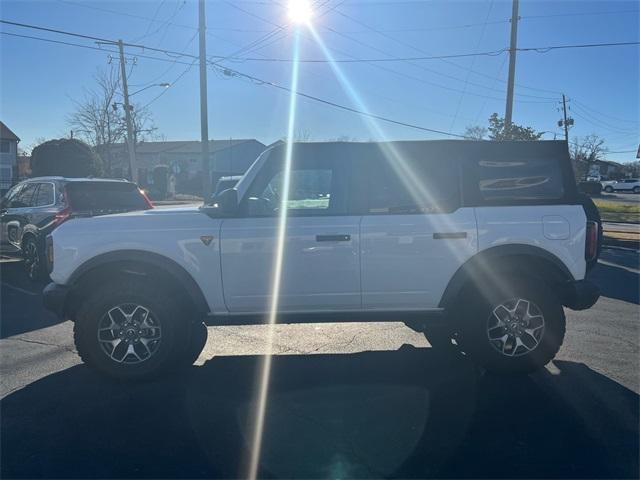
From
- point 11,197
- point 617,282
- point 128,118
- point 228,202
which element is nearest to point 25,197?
point 11,197

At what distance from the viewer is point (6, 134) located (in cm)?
5094

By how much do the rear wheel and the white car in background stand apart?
65081mm

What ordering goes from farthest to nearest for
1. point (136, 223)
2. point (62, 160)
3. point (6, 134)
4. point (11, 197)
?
1. point (6, 134)
2. point (62, 160)
3. point (11, 197)
4. point (136, 223)

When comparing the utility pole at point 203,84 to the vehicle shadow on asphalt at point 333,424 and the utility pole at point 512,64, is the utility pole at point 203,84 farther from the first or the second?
the vehicle shadow on asphalt at point 333,424

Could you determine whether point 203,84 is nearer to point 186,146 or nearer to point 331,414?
point 331,414

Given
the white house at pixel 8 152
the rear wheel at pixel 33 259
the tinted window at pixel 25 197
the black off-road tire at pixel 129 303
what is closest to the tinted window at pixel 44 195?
the tinted window at pixel 25 197

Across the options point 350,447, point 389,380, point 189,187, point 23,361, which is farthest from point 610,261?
point 189,187

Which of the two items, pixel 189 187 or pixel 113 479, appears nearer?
pixel 113 479

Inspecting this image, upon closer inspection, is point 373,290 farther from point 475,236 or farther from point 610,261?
point 610,261

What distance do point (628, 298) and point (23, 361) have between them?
8029 mm

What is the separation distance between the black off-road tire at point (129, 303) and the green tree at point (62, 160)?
93.1 feet

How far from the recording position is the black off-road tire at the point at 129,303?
4281mm

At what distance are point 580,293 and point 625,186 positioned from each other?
2651 inches

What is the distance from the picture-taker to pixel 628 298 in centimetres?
764
